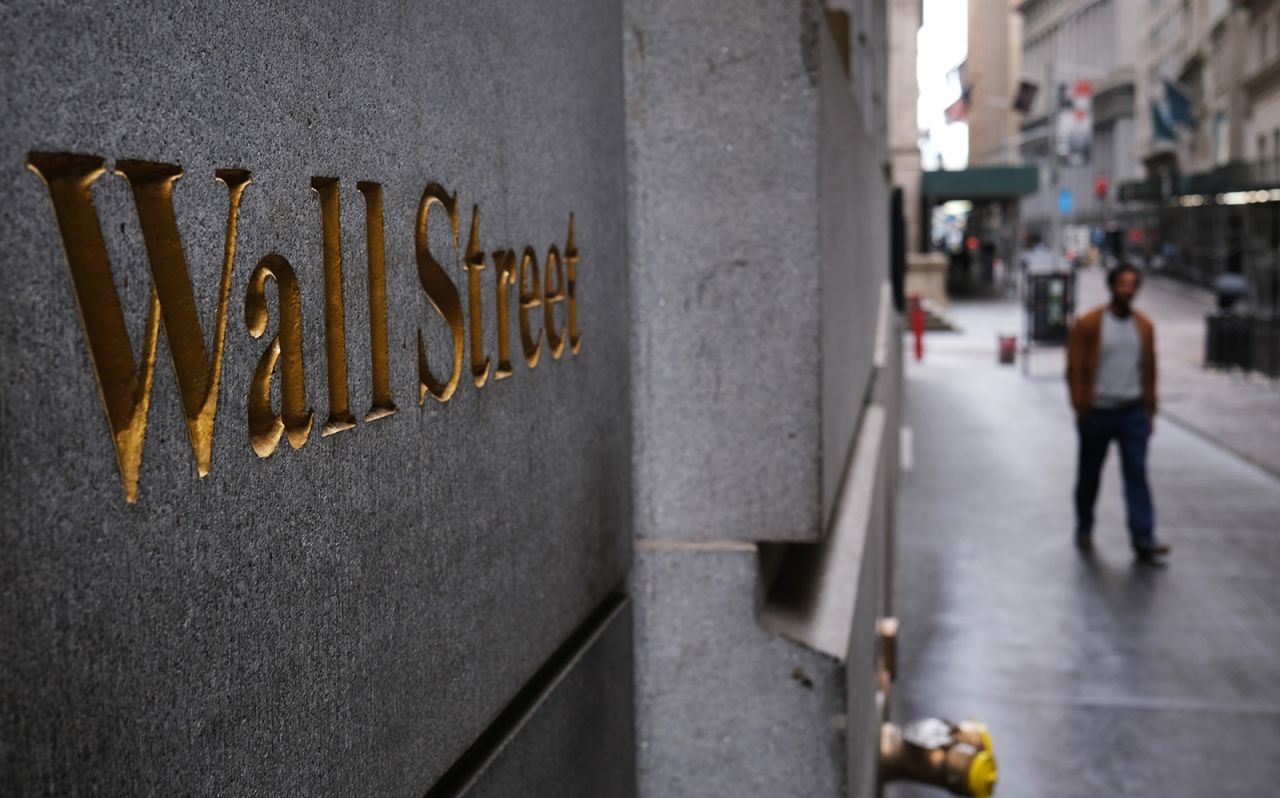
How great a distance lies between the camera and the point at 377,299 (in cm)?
140

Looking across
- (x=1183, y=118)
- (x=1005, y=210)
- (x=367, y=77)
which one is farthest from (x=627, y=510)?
(x=1005, y=210)

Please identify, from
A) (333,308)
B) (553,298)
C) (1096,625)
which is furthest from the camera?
(1096,625)

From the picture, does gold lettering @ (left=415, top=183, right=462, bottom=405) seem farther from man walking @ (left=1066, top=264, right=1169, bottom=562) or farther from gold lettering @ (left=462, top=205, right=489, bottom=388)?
man walking @ (left=1066, top=264, right=1169, bottom=562)

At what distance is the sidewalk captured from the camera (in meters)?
15.5

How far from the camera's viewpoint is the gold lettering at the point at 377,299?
4.52ft

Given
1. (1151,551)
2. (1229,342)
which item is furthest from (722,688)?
(1229,342)

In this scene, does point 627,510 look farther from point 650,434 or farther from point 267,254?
point 267,254

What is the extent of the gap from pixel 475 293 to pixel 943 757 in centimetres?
329

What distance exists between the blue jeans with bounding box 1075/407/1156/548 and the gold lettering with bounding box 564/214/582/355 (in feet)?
27.7

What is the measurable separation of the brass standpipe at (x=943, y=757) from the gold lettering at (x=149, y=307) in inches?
147

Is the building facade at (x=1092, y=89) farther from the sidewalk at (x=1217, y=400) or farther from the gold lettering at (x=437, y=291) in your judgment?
the gold lettering at (x=437, y=291)

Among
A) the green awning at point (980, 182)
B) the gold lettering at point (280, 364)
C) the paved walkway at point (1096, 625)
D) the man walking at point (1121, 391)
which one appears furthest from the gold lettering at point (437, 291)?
the green awning at point (980, 182)

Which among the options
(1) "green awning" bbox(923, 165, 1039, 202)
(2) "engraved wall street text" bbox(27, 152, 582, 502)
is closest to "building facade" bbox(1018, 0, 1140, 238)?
(1) "green awning" bbox(923, 165, 1039, 202)

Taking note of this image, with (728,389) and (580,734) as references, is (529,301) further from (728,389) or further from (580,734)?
(728,389)
